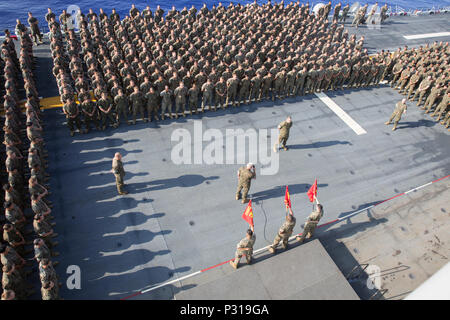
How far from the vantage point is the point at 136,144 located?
45.3 feet

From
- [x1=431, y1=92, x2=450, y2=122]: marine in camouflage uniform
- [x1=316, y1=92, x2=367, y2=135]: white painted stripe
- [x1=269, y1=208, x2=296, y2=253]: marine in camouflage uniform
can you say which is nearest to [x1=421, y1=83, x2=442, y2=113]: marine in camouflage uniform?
[x1=431, y1=92, x2=450, y2=122]: marine in camouflage uniform

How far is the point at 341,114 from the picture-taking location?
17312 mm

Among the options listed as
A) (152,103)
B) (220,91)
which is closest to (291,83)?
(220,91)

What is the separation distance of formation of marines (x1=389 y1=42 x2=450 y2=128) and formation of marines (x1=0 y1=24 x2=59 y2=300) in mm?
20018

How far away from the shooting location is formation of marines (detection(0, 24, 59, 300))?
7926 mm

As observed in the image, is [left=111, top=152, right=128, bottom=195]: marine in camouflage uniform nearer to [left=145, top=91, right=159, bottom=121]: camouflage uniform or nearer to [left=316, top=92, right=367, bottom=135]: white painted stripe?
[left=145, top=91, right=159, bottom=121]: camouflage uniform

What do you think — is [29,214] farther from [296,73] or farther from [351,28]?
[351,28]

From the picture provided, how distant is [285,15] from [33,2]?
28.8m

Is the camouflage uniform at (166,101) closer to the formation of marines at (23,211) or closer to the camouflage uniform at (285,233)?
the formation of marines at (23,211)

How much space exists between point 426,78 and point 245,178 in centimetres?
1426

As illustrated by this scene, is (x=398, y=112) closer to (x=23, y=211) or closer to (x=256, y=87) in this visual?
(x=256, y=87)

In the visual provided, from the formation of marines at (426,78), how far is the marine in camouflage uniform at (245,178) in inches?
523

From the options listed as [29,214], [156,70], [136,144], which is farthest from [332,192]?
[29,214]

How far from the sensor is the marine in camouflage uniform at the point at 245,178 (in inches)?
425
